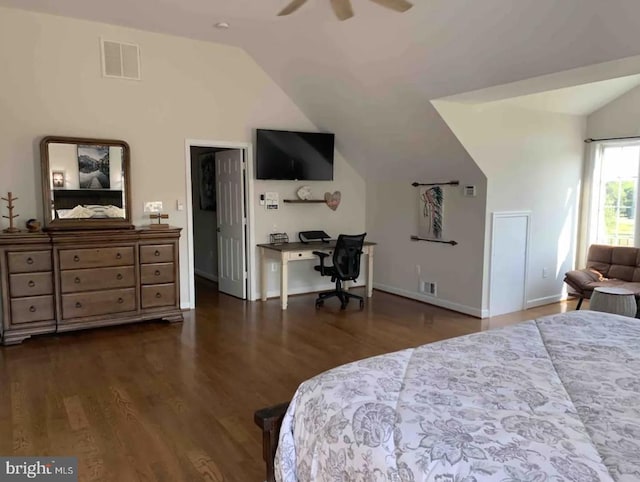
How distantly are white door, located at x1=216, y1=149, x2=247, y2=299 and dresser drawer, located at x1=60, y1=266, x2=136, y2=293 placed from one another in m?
1.68

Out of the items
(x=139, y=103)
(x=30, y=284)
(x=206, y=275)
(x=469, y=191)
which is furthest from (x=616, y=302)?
(x=206, y=275)

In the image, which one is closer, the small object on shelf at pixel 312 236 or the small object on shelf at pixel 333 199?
the small object on shelf at pixel 312 236

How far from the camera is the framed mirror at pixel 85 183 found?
4805 mm

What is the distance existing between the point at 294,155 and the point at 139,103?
1.96 m

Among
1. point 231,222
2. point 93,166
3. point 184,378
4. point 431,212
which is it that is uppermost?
point 93,166

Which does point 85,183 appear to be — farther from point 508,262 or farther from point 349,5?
point 508,262

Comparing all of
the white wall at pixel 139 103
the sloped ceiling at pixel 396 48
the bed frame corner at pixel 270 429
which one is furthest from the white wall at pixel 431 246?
the bed frame corner at pixel 270 429

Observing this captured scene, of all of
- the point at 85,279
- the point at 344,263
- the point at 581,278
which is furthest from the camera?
the point at 344,263

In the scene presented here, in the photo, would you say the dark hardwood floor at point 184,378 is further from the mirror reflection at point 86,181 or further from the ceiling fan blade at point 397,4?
the ceiling fan blade at point 397,4

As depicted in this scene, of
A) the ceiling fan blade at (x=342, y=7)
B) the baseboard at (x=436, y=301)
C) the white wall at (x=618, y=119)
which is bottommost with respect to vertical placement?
the baseboard at (x=436, y=301)

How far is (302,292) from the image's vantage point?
22.0 ft

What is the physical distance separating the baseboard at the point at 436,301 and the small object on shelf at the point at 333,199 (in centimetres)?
133

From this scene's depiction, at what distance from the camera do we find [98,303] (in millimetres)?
4797

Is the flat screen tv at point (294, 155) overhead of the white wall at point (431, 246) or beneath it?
overhead
